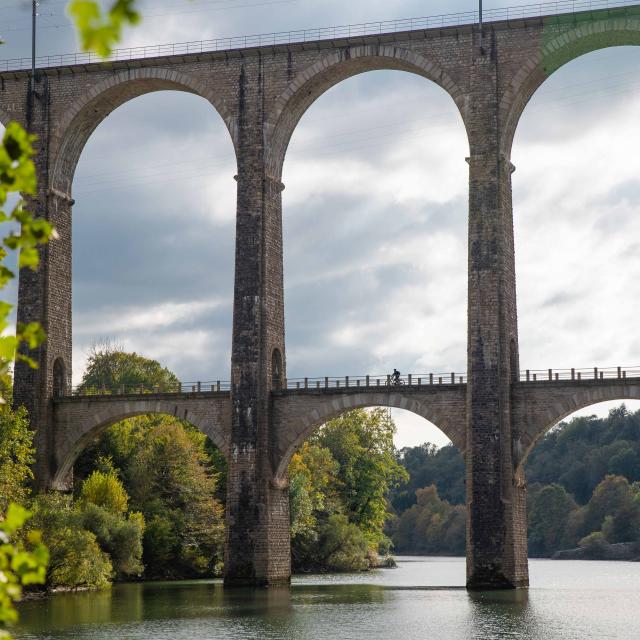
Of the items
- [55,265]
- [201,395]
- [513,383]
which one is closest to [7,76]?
[55,265]

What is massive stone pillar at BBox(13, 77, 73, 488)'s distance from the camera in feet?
175

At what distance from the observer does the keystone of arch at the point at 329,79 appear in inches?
1993

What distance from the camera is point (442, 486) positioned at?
501 feet

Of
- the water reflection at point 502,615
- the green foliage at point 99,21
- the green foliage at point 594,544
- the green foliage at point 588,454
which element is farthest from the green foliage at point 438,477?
the green foliage at point 99,21

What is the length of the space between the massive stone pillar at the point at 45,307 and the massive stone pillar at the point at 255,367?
8.72 metres

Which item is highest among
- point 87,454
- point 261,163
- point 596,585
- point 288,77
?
point 288,77

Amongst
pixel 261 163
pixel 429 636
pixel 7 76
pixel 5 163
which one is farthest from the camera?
pixel 7 76

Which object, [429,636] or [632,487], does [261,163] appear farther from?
[632,487]

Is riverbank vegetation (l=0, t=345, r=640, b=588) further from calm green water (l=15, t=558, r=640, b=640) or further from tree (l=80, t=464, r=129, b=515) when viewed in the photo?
calm green water (l=15, t=558, r=640, b=640)

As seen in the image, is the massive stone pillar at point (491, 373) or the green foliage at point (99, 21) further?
the massive stone pillar at point (491, 373)

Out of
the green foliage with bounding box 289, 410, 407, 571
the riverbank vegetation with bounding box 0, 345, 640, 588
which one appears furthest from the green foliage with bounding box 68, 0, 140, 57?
the green foliage with bounding box 289, 410, 407, 571

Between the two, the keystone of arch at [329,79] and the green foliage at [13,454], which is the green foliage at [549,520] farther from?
the green foliage at [13,454]

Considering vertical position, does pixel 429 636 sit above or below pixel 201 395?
below

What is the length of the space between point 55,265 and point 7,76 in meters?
Result: 9.10
